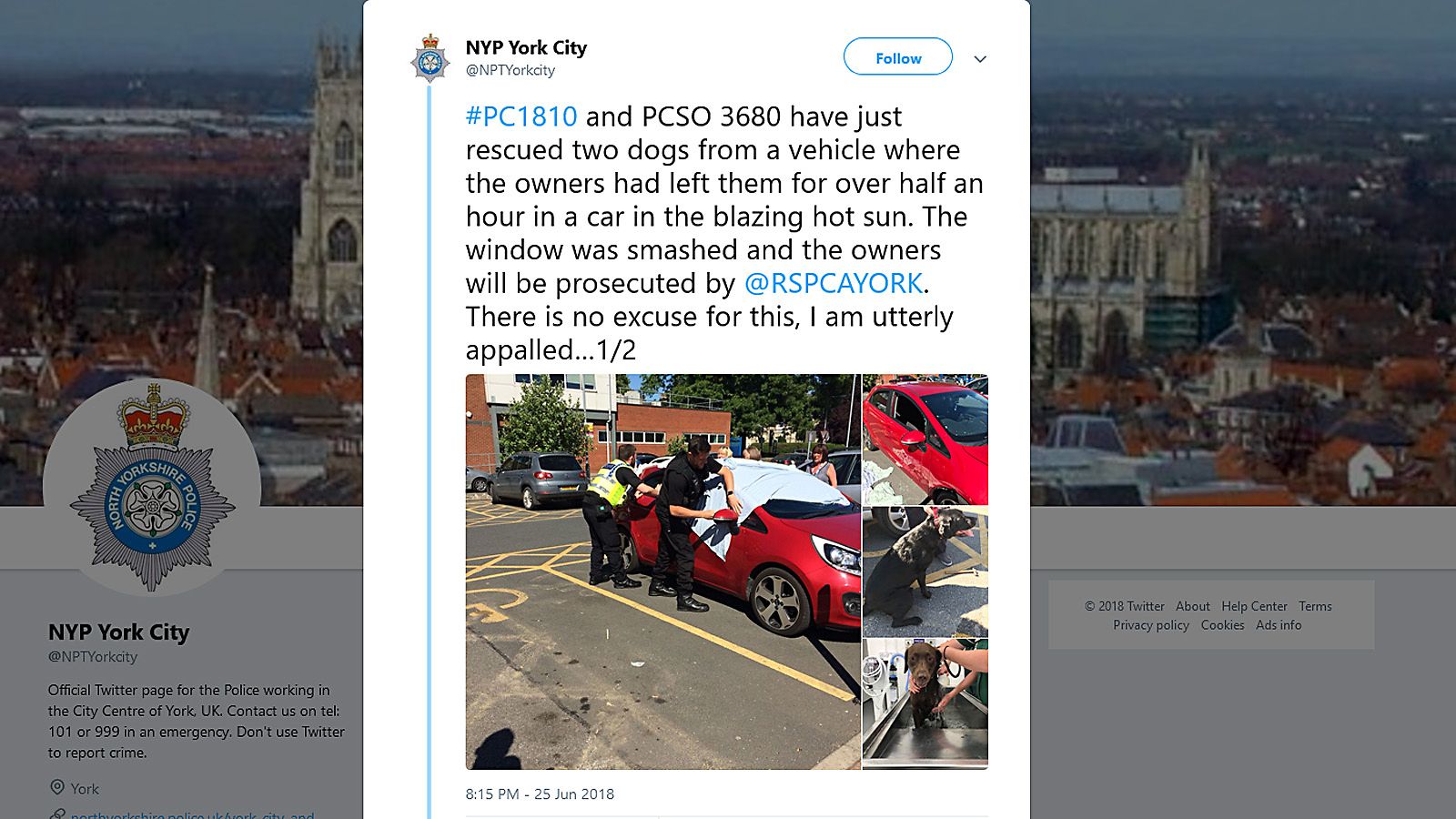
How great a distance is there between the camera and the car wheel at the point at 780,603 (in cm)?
204

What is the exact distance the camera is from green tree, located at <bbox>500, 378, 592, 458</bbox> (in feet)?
6.14

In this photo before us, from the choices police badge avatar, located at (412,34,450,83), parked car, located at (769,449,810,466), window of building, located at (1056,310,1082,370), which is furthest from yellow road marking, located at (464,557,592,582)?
window of building, located at (1056,310,1082,370)

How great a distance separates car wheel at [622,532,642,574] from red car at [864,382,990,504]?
43 cm

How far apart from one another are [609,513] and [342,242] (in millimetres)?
21207

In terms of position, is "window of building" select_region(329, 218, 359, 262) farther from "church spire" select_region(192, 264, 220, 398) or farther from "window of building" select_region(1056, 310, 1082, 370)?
"window of building" select_region(1056, 310, 1082, 370)

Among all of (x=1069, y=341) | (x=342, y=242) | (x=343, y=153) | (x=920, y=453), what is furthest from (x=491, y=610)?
(x=1069, y=341)

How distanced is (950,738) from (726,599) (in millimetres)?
433

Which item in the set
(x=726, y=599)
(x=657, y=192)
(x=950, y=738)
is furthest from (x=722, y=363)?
(x=950, y=738)

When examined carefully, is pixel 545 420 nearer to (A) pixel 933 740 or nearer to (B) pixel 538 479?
(B) pixel 538 479

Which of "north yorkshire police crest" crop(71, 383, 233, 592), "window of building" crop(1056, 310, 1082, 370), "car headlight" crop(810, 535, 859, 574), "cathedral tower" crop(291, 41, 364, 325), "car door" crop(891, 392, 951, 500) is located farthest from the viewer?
"window of building" crop(1056, 310, 1082, 370)

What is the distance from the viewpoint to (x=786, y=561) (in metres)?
2.02

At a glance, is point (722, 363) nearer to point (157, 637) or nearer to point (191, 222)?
point (157, 637)

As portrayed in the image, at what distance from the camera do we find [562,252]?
1.91m

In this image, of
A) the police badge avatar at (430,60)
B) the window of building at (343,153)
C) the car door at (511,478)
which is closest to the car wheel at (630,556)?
the car door at (511,478)
